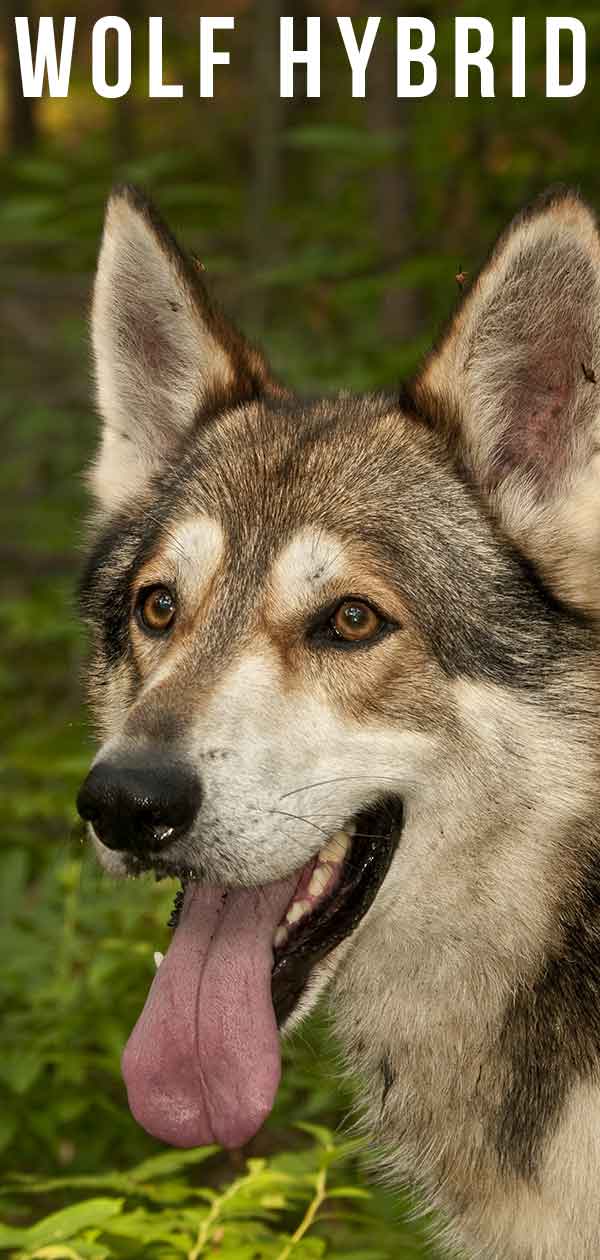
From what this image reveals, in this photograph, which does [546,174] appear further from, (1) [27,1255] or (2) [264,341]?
(1) [27,1255]

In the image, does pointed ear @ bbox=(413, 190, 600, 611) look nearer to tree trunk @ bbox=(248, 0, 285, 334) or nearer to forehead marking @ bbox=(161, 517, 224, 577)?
forehead marking @ bbox=(161, 517, 224, 577)

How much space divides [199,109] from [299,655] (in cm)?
1718

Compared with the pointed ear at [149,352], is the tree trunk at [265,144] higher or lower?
higher

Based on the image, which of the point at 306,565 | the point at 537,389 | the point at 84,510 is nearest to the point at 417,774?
the point at 306,565

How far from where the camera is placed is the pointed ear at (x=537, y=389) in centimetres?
289

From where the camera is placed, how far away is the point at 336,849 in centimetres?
294

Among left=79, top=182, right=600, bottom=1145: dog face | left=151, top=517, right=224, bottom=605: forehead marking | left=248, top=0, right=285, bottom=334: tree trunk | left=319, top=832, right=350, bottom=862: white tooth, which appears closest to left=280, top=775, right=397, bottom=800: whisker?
left=79, top=182, right=600, bottom=1145: dog face

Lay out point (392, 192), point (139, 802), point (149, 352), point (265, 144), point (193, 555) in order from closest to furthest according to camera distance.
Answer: point (139, 802), point (193, 555), point (149, 352), point (392, 192), point (265, 144)

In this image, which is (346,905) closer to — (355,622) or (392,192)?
(355,622)

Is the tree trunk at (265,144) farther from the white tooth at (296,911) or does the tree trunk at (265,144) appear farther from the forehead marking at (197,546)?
the white tooth at (296,911)

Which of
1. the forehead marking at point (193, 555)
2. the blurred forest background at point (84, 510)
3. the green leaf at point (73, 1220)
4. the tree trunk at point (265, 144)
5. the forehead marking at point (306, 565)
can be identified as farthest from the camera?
the tree trunk at point (265, 144)

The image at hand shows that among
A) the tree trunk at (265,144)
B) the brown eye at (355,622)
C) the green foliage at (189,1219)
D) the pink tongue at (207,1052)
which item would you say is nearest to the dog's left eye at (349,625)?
the brown eye at (355,622)

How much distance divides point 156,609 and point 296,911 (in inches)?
28.6

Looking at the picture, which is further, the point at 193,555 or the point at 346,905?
the point at 193,555
